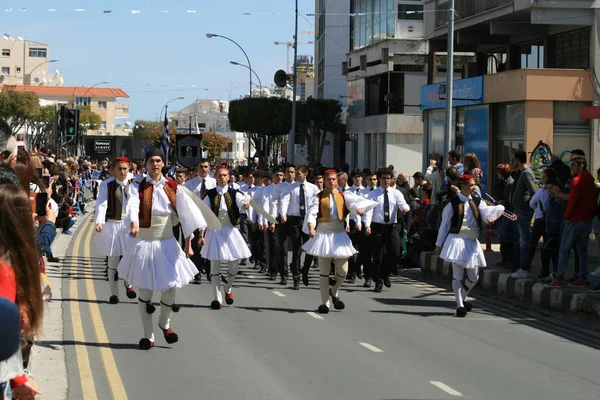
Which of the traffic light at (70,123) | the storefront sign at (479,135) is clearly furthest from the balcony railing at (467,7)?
the traffic light at (70,123)

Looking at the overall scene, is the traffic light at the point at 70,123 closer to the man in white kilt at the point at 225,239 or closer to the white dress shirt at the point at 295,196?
the white dress shirt at the point at 295,196

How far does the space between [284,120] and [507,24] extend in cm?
3854

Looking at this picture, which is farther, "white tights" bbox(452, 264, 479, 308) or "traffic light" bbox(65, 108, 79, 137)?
"traffic light" bbox(65, 108, 79, 137)

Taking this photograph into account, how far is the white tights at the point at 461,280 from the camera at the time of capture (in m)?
14.1

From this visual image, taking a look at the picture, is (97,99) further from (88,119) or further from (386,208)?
(386,208)

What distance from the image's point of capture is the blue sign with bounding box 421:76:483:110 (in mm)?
33344

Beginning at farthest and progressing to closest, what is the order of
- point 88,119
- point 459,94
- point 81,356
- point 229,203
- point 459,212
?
1. point 88,119
2. point 459,94
3. point 229,203
4. point 459,212
5. point 81,356

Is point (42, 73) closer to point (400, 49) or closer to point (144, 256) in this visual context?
point (400, 49)

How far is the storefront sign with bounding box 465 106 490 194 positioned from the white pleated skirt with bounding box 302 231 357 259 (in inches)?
694

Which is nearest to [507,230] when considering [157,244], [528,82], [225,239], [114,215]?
[225,239]

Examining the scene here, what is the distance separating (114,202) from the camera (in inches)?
604

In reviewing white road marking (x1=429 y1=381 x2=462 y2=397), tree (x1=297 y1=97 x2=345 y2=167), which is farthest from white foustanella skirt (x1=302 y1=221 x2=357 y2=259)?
tree (x1=297 y1=97 x2=345 y2=167)

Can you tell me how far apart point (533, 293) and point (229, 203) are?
470 centimetres

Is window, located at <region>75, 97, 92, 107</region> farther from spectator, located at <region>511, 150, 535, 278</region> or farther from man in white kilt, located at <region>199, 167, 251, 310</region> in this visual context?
man in white kilt, located at <region>199, 167, 251, 310</region>
